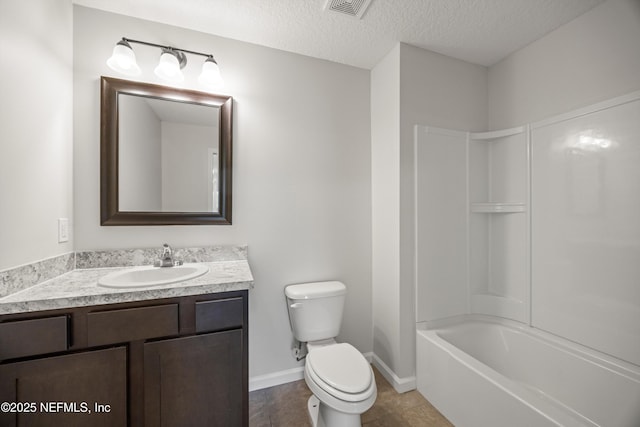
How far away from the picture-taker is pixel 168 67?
4.89ft

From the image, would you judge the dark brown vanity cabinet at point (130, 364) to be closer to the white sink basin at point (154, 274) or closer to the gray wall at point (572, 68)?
the white sink basin at point (154, 274)

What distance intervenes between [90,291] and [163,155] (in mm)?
881

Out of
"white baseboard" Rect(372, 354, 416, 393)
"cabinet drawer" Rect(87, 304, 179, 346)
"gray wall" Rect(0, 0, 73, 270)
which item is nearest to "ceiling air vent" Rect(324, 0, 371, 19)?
"gray wall" Rect(0, 0, 73, 270)

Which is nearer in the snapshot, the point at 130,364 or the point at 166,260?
the point at 130,364

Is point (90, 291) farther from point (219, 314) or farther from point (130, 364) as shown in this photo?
point (219, 314)

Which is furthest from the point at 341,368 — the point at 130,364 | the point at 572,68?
the point at 572,68

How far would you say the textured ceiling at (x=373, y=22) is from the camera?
1.45 metres

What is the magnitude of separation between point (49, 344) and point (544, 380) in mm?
2589

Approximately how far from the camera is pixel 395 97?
1.82 meters

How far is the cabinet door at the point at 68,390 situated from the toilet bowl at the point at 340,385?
845 millimetres

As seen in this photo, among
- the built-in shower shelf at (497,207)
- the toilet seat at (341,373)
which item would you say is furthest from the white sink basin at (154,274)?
the built-in shower shelf at (497,207)

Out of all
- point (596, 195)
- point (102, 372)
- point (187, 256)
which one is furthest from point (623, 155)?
point (102, 372)

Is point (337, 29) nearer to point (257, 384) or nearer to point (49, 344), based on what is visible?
point (49, 344)

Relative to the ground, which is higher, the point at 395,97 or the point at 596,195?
the point at 395,97
